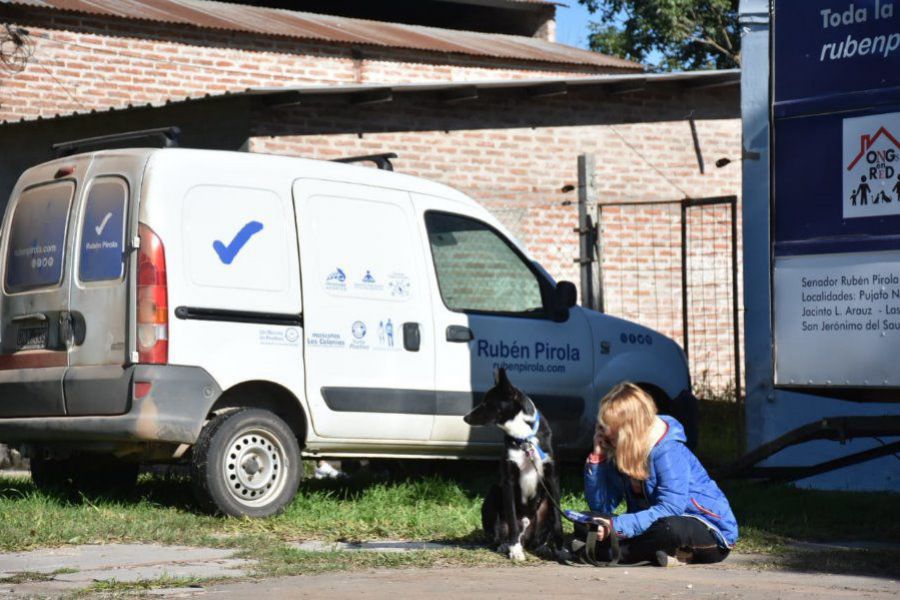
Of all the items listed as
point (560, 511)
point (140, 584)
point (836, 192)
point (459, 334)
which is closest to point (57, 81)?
point (459, 334)

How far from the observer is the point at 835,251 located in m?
7.89

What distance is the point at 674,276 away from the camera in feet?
58.2

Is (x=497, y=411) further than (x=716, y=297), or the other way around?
(x=716, y=297)

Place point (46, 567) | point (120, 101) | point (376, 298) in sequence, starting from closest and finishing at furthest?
point (46, 567)
point (376, 298)
point (120, 101)

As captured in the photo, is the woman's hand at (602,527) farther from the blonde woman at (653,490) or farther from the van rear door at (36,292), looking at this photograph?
the van rear door at (36,292)

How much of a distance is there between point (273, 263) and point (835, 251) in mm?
3314

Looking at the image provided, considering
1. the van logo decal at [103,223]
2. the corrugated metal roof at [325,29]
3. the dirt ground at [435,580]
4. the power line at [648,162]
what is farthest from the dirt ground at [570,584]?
the corrugated metal roof at [325,29]

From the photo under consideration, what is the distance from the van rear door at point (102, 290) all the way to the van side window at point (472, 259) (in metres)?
2.12

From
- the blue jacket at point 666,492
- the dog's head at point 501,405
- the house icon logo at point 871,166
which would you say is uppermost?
the house icon logo at point 871,166

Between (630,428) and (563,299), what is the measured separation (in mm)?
3322

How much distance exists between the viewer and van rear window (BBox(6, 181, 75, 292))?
8.91 metres

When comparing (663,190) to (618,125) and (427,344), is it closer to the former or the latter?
(618,125)

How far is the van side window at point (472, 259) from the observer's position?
385 inches

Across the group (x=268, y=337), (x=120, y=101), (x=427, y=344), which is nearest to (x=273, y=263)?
(x=268, y=337)
